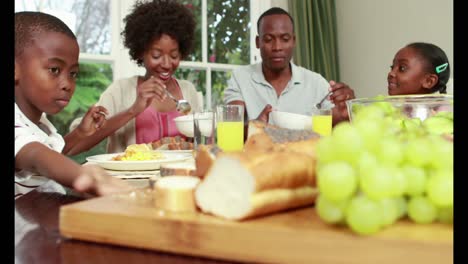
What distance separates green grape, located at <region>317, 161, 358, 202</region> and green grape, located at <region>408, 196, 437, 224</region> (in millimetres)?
94

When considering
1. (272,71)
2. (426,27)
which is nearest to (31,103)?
(272,71)

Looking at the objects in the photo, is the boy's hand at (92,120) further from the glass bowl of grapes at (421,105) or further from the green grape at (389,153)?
the green grape at (389,153)

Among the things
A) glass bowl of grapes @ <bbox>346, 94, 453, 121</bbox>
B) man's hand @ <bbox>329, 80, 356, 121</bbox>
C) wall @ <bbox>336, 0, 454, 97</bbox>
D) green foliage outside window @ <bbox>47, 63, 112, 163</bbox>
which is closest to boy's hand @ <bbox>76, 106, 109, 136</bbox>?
man's hand @ <bbox>329, 80, 356, 121</bbox>

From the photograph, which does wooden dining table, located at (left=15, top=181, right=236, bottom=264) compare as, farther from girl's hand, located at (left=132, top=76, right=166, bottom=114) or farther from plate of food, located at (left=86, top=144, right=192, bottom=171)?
girl's hand, located at (left=132, top=76, right=166, bottom=114)

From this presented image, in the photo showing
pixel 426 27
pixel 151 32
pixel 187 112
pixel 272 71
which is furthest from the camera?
pixel 426 27

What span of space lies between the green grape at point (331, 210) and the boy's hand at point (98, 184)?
346mm

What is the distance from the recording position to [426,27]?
342 cm

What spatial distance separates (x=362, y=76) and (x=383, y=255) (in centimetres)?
351

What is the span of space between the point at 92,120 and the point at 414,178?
131cm

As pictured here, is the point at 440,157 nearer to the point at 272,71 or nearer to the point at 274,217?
the point at 274,217

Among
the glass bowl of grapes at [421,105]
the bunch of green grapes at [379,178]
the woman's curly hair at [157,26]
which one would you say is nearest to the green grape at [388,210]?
the bunch of green grapes at [379,178]

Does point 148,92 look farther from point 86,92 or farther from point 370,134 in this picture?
point 370,134

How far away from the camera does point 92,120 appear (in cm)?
164

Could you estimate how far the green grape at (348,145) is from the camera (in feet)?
1.66
